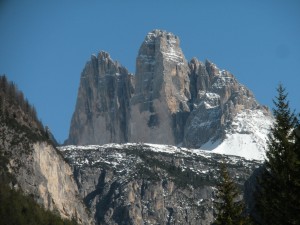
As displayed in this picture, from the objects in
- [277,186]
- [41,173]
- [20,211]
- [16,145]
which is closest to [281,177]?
[277,186]

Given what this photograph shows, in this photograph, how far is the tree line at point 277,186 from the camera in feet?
168

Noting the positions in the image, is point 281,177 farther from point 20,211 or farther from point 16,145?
point 16,145

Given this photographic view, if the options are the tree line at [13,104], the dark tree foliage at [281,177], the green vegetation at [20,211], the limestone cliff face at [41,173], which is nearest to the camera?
the dark tree foliage at [281,177]

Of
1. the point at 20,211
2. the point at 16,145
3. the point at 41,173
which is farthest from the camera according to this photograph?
the point at 41,173

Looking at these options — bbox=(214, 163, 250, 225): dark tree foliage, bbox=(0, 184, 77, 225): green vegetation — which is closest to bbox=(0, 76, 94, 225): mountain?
bbox=(0, 184, 77, 225): green vegetation

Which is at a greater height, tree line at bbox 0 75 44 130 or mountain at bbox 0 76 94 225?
tree line at bbox 0 75 44 130

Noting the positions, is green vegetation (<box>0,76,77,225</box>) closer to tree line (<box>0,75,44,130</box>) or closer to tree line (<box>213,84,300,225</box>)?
tree line (<box>0,75,44,130</box>)

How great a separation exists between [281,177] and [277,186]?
101cm

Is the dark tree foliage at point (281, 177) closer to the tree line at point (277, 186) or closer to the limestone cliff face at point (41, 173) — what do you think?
the tree line at point (277, 186)

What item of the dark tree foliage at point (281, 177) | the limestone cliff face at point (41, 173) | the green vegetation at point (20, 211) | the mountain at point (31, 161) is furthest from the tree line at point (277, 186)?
the limestone cliff face at point (41, 173)

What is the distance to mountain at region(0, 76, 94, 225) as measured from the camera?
167625 millimetres

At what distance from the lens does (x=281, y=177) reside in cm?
5297

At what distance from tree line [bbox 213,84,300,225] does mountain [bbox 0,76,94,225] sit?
342ft

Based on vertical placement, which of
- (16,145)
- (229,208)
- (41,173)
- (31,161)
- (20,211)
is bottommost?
(229,208)
